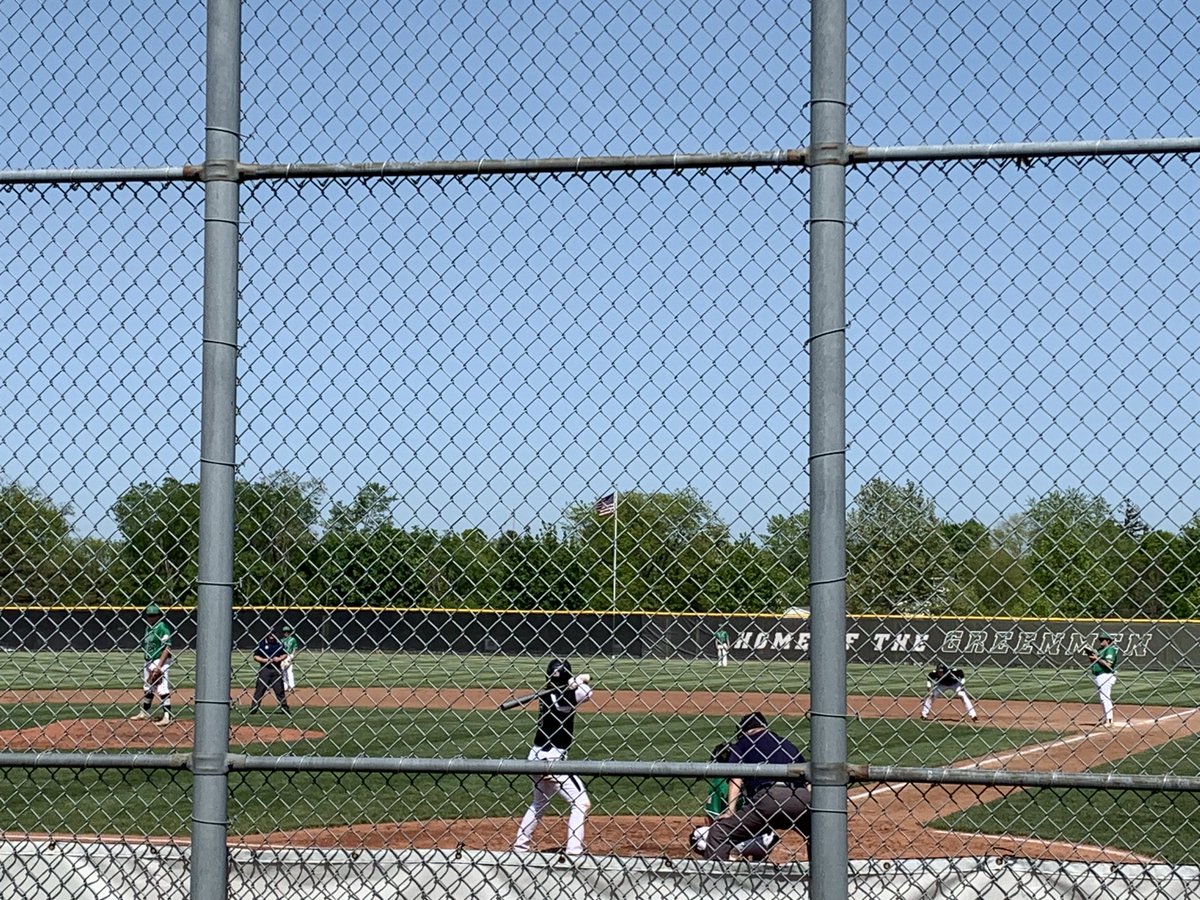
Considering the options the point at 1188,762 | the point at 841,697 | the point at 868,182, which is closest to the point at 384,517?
the point at 841,697

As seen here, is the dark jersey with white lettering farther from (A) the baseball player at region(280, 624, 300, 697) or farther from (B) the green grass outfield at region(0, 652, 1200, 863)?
(A) the baseball player at region(280, 624, 300, 697)

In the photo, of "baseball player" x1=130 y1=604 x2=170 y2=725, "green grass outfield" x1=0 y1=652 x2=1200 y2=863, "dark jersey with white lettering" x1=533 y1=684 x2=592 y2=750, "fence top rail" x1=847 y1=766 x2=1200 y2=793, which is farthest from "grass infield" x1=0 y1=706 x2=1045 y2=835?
"fence top rail" x1=847 y1=766 x2=1200 y2=793

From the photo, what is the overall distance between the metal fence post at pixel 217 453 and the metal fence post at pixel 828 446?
4.93 feet

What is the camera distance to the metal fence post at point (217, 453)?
3.36 meters

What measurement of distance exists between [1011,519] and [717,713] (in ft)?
54.7

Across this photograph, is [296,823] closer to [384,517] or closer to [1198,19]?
[384,517]

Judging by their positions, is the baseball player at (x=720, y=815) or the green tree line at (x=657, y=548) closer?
the green tree line at (x=657, y=548)

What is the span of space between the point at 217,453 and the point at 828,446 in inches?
62.6

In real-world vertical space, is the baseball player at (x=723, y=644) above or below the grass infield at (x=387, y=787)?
above

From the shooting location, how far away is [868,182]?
3342 mm

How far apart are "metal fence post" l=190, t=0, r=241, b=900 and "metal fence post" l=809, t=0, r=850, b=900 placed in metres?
1.50

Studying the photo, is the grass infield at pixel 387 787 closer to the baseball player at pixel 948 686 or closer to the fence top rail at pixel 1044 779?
the baseball player at pixel 948 686

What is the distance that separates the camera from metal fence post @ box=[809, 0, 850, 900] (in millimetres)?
3162

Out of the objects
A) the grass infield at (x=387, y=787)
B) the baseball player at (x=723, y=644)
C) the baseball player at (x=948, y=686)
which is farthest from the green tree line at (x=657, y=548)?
the baseball player at (x=948, y=686)
